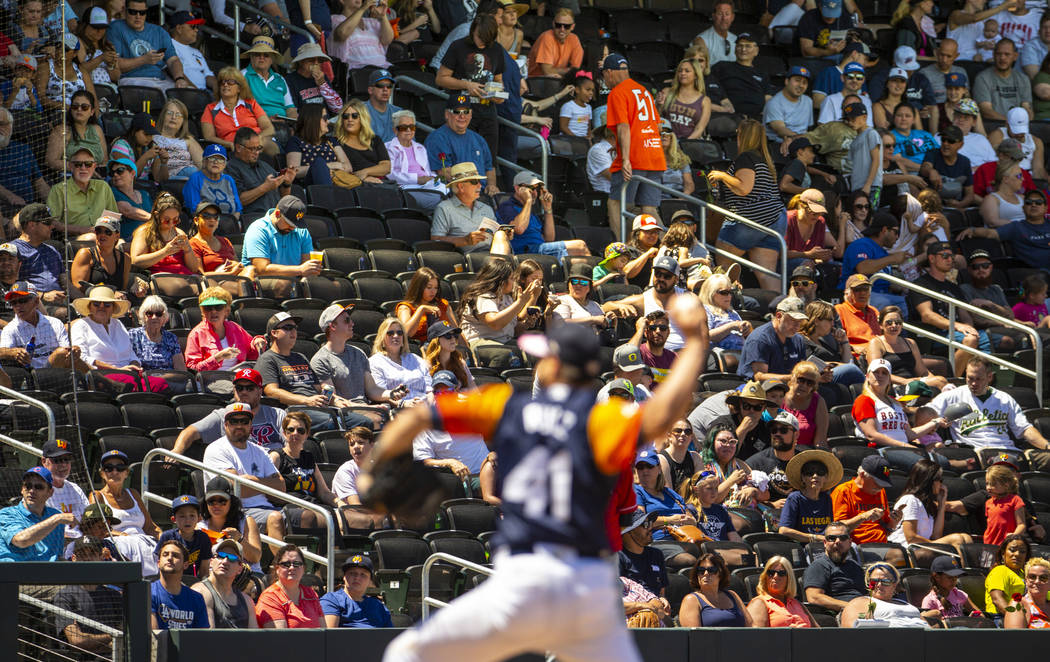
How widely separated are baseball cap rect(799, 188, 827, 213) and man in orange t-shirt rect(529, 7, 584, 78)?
11.1 feet

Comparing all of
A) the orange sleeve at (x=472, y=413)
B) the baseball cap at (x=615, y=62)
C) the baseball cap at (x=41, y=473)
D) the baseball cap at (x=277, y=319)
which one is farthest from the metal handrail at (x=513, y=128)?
the orange sleeve at (x=472, y=413)

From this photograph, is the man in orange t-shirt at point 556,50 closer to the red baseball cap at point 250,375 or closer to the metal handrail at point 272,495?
the red baseball cap at point 250,375

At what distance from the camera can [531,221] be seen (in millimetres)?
15000

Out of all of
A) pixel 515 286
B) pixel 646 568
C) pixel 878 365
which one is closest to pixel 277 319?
pixel 515 286

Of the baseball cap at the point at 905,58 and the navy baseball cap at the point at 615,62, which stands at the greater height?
the navy baseball cap at the point at 615,62

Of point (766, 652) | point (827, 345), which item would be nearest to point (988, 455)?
point (827, 345)

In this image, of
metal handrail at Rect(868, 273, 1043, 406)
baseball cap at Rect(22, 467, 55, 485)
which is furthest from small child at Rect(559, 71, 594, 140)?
baseball cap at Rect(22, 467, 55, 485)

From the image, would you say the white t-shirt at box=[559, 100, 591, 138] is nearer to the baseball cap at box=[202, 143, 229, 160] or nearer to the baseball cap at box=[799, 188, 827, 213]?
the baseball cap at box=[799, 188, 827, 213]

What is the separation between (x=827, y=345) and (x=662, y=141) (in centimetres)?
326

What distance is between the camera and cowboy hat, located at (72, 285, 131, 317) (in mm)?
11367

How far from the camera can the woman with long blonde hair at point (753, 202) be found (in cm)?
1568

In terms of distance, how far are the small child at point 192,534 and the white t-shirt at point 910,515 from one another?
16.9ft

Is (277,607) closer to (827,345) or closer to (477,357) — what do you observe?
(477,357)

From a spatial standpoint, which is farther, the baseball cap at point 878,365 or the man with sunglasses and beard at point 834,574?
the baseball cap at point 878,365
